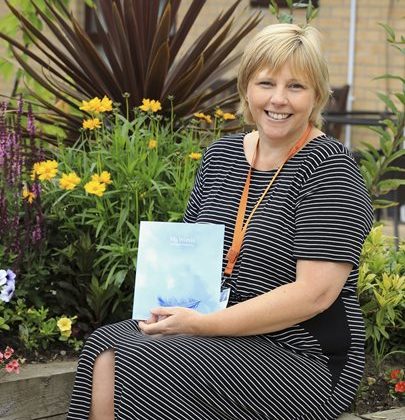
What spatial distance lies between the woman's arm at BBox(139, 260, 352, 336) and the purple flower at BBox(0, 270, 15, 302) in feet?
2.21

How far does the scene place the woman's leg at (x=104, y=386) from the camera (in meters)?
2.99

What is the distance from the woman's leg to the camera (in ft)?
9.80

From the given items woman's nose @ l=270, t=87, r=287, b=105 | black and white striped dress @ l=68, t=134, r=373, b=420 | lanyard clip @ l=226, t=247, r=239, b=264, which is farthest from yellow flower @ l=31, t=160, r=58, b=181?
woman's nose @ l=270, t=87, r=287, b=105

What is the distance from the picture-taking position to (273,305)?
2.96 m

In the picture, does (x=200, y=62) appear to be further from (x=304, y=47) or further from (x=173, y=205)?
(x=304, y=47)

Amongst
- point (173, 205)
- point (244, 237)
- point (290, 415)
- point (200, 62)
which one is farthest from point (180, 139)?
point (290, 415)

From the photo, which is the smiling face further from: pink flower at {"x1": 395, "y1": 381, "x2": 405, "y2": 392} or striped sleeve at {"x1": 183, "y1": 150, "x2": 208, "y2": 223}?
pink flower at {"x1": 395, "y1": 381, "x2": 405, "y2": 392}

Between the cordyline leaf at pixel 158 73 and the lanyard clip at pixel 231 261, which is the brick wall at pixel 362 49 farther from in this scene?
the lanyard clip at pixel 231 261

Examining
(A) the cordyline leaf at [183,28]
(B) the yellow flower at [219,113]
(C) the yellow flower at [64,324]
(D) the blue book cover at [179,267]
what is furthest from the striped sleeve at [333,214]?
(A) the cordyline leaf at [183,28]

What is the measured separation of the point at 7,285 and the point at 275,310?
1.00m

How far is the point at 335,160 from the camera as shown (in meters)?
3.10

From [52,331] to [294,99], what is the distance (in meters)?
1.24

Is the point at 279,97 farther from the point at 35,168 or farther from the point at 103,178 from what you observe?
the point at 35,168

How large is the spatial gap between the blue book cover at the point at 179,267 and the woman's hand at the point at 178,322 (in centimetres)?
8
